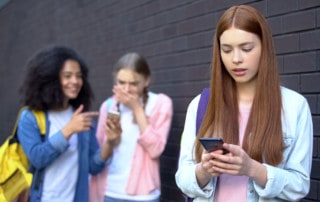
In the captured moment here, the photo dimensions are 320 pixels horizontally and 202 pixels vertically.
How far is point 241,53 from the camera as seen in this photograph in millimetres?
2406

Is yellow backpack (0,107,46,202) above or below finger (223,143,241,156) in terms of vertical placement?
below

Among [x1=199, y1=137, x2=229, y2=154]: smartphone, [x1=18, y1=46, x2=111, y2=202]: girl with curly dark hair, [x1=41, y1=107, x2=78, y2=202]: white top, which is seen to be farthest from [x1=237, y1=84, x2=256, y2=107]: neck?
[x1=41, y1=107, x2=78, y2=202]: white top

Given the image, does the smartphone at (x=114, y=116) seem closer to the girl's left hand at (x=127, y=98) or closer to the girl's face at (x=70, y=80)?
the girl's left hand at (x=127, y=98)

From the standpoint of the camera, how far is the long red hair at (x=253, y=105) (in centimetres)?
233

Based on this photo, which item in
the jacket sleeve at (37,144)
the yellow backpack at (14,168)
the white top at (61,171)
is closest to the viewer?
the yellow backpack at (14,168)

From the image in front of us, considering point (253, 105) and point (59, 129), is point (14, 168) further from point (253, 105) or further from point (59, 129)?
point (253, 105)

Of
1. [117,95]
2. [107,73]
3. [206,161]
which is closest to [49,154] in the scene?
[117,95]

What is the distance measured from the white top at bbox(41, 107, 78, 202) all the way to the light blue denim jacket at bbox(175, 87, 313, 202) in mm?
1639

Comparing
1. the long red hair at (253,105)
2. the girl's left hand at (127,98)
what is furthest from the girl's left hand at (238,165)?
the girl's left hand at (127,98)

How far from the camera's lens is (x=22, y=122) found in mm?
3875

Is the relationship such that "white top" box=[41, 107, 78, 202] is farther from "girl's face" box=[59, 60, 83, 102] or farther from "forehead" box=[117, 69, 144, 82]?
"forehead" box=[117, 69, 144, 82]

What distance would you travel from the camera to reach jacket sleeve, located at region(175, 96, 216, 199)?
241cm

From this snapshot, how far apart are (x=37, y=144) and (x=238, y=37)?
6.43 ft

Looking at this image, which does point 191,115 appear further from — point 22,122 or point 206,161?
point 22,122
